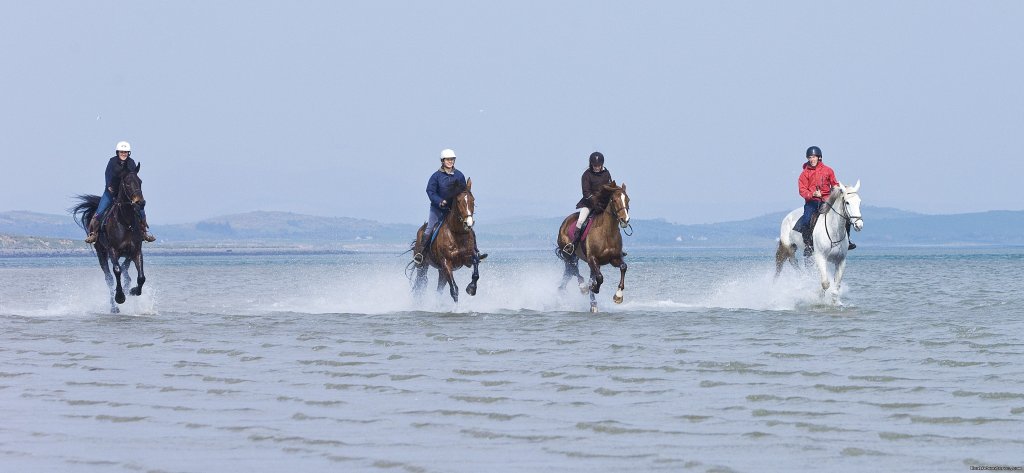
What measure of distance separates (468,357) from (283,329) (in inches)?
200

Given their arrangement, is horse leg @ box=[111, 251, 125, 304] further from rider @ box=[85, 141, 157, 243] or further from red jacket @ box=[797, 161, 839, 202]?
red jacket @ box=[797, 161, 839, 202]

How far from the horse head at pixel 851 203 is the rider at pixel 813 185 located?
717 millimetres

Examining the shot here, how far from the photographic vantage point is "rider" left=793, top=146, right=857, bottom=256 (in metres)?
21.2

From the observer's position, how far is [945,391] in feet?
34.3

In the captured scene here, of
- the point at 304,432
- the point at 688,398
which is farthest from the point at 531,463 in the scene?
the point at 688,398

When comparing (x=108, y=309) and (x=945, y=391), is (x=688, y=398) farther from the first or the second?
(x=108, y=309)

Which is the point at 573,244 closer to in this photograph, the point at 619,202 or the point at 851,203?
the point at 619,202

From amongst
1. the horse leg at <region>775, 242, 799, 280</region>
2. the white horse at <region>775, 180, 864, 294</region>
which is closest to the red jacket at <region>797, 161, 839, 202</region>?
the white horse at <region>775, 180, 864, 294</region>

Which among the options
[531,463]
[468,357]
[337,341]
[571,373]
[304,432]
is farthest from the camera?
[337,341]

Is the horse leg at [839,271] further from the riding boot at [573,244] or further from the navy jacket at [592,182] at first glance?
the riding boot at [573,244]

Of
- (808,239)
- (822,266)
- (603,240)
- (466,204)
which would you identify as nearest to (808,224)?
(808,239)

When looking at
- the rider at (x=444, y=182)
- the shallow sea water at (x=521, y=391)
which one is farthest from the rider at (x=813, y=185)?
the rider at (x=444, y=182)

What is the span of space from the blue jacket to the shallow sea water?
181 cm

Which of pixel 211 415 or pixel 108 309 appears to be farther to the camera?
pixel 108 309
